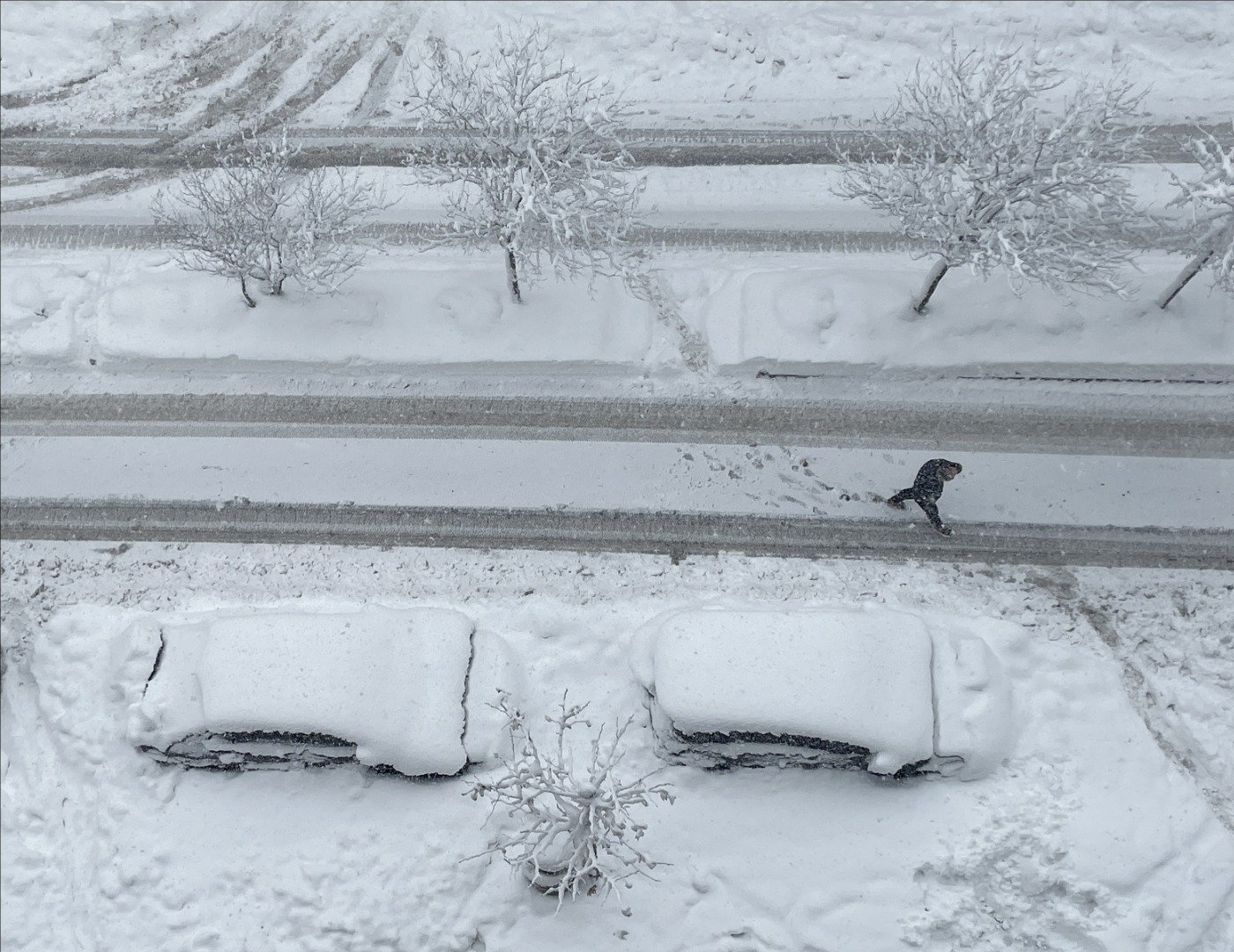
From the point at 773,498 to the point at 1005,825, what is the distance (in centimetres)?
542

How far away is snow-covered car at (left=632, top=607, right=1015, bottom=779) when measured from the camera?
10648mm

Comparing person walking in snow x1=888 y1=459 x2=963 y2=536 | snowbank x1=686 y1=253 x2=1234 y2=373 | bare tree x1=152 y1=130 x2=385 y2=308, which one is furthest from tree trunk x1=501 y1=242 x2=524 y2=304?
person walking in snow x1=888 y1=459 x2=963 y2=536

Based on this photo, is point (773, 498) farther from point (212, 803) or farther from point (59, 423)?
point (59, 423)

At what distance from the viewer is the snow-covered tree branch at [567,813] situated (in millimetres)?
9430

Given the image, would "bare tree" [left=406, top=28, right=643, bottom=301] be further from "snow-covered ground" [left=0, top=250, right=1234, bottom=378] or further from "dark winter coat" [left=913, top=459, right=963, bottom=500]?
"dark winter coat" [left=913, top=459, right=963, bottom=500]

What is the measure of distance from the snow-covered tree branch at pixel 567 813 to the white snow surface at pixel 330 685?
850mm

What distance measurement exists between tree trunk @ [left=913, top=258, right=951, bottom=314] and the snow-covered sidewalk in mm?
2453

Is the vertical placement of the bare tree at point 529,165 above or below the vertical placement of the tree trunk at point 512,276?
above

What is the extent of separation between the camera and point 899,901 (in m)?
11.0

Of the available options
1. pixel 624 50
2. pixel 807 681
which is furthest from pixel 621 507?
pixel 624 50

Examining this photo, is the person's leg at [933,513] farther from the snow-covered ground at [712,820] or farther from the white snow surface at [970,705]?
the white snow surface at [970,705]

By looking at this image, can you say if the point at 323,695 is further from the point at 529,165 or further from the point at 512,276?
the point at 529,165

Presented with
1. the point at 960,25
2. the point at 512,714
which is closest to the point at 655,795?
the point at 512,714

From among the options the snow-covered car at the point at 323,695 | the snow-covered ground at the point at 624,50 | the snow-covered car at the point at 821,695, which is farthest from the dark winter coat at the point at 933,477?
the snow-covered ground at the point at 624,50
